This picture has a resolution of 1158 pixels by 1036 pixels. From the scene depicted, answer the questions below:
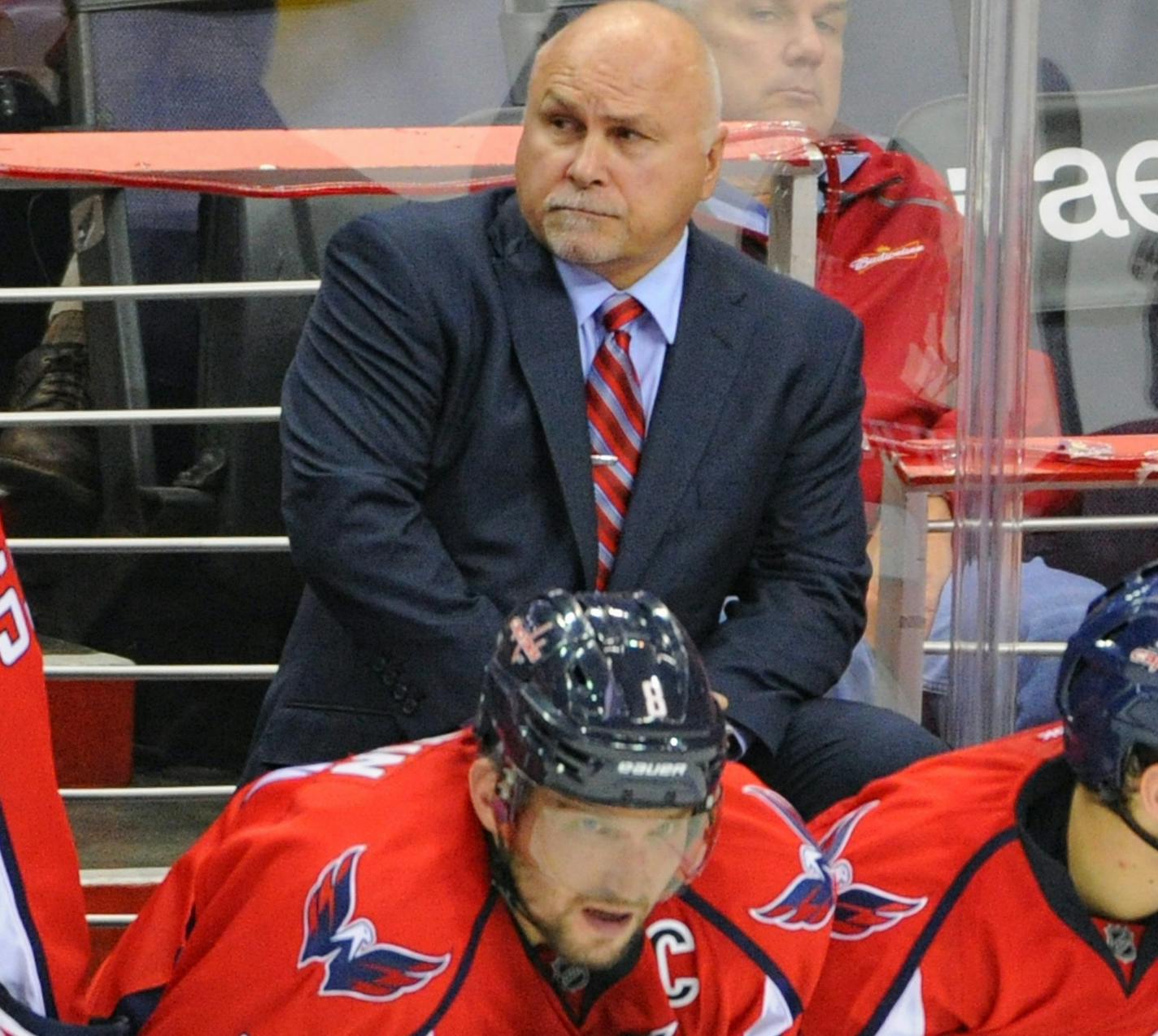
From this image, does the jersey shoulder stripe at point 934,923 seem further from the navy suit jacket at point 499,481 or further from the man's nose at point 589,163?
the man's nose at point 589,163

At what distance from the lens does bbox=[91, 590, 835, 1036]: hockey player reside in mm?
1493

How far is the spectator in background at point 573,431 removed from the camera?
1.98 meters

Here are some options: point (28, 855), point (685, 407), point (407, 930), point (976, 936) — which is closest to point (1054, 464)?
point (685, 407)

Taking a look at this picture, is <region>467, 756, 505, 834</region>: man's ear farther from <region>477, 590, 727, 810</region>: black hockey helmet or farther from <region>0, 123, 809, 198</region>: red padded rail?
<region>0, 123, 809, 198</region>: red padded rail

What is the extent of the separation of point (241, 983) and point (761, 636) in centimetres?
70

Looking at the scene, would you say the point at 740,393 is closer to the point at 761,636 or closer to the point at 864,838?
the point at 761,636

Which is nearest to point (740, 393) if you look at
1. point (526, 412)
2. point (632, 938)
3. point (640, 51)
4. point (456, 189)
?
point (526, 412)

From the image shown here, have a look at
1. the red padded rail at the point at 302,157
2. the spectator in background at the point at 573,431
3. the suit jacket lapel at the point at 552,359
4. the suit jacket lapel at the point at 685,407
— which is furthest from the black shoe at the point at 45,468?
the suit jacket lapel at the point at 685,407

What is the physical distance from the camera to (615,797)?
148 centimetres

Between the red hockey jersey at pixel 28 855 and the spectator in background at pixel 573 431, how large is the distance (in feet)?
1.40

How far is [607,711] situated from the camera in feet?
4.85

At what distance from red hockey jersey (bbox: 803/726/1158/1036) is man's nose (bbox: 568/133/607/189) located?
2.21ft

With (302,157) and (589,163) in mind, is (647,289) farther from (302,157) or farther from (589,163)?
(302,157)

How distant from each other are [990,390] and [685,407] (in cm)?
36
